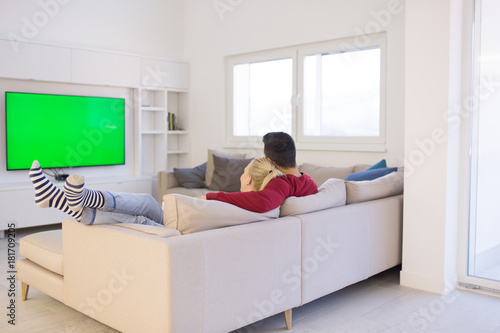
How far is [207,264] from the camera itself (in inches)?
89.0

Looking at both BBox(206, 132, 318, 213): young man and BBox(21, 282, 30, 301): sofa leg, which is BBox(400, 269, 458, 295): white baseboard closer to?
BBox(206, 132, 318, 213): young man

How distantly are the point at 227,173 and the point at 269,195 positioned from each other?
8.96 ft

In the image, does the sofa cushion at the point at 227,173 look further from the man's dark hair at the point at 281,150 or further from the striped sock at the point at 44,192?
the striped sock at the point at 44,192

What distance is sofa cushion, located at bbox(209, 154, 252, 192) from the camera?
17.5ft

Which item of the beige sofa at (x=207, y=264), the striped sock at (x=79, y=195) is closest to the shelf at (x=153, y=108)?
the beige sofa at (x=207, y=264)

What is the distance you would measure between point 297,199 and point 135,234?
3.20 ft

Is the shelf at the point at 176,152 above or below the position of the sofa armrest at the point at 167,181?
above

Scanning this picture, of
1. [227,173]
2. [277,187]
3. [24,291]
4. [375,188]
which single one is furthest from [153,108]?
[277,187]

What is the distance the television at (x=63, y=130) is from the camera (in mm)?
5281

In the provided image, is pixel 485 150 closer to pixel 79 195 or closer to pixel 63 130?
pixel 79 195

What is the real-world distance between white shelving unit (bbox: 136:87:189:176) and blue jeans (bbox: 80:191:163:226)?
3.72 m

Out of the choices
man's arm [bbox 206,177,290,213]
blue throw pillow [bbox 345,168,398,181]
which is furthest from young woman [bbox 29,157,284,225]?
blue throw pillow [bbox 345,168,398,181]

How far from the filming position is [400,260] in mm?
3664

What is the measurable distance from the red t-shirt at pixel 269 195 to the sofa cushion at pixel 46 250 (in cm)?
97
